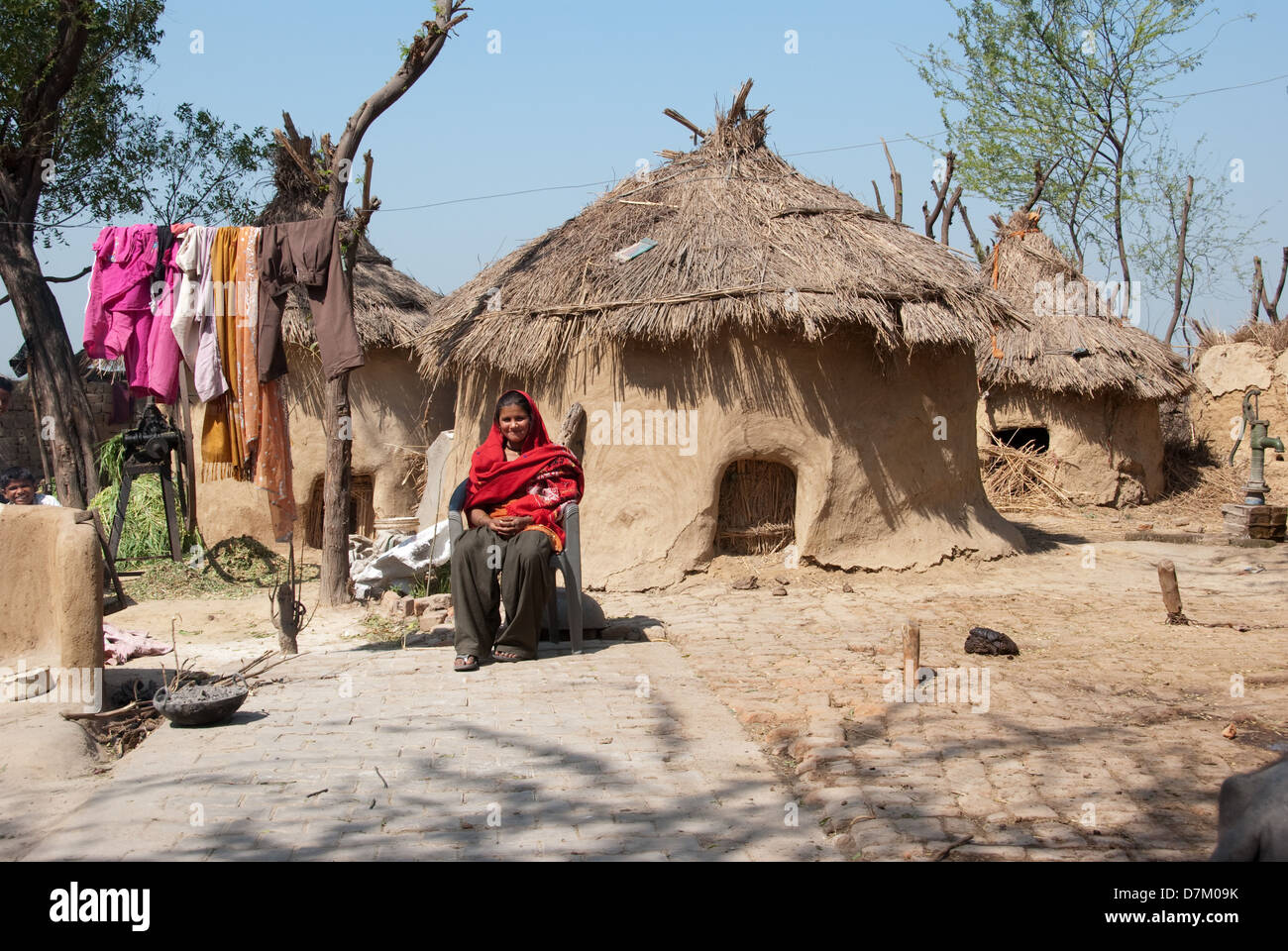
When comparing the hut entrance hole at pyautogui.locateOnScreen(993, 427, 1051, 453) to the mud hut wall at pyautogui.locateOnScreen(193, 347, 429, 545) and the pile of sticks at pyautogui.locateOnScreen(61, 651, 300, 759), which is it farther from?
the pile of sticks at pyautogui.locateOnScreen(61, 651, 300, 759)

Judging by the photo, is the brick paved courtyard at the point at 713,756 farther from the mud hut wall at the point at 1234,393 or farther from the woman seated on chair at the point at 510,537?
the mud hut wall at the point at 1234,393

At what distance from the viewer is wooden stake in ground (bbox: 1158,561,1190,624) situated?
265 inches

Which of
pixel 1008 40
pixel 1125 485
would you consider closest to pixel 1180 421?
pixel 1125 485

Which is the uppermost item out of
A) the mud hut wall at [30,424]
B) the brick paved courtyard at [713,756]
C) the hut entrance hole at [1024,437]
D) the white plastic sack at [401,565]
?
the mud hut wall at [30,424]

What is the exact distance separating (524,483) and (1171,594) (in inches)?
163

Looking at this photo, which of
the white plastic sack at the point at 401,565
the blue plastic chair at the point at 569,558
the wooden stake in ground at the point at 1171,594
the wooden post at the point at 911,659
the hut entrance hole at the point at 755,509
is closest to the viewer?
the wooden post at the point at 911,659

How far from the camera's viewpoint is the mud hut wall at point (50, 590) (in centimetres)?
466

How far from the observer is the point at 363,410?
12.0 metres

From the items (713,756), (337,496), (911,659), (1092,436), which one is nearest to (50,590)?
(713,756)

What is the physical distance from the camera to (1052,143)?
2172 cm

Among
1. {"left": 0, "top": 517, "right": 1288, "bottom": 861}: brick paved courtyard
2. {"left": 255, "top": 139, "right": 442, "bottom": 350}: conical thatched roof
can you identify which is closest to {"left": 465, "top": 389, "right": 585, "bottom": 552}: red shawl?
{"left": 0, "top": 517, "right": 1288, "bottom": 861}: brick paved courtyard

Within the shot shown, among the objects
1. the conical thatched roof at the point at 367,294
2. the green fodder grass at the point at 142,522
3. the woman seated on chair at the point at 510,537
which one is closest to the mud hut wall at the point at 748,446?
the woman seated on chair at the point at 510,537

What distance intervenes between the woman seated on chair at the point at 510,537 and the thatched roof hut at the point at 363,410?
5238mm
